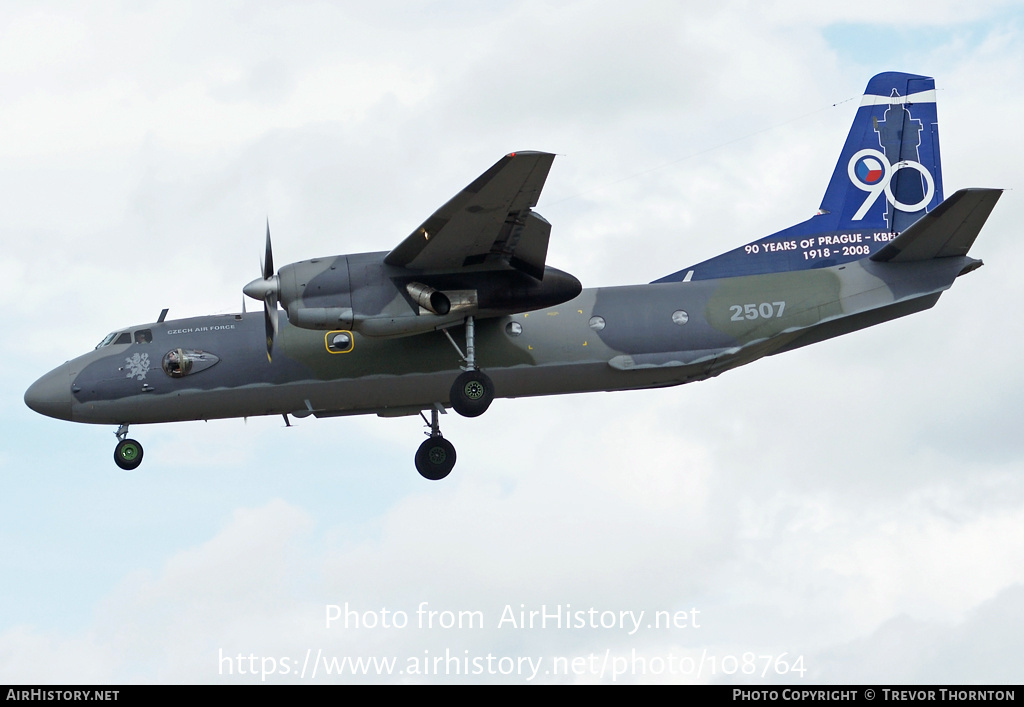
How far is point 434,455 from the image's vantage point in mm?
30875

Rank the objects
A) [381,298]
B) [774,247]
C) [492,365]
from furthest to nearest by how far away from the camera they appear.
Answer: [774,247], [492,365], [381,298]

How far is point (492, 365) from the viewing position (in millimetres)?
28312

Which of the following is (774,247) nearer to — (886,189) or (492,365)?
(886,189)

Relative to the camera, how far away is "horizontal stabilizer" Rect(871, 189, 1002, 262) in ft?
89.9

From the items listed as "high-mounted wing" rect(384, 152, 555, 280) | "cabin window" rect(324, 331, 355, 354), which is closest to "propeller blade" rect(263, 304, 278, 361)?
"cabin window" rect(324, 331, 355, 354)

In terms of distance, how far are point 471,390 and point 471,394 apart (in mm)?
79

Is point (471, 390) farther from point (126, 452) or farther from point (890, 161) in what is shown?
point (890, 161)

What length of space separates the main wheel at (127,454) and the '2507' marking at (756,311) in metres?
12.5

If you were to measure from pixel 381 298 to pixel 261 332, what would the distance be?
11.2 ft
